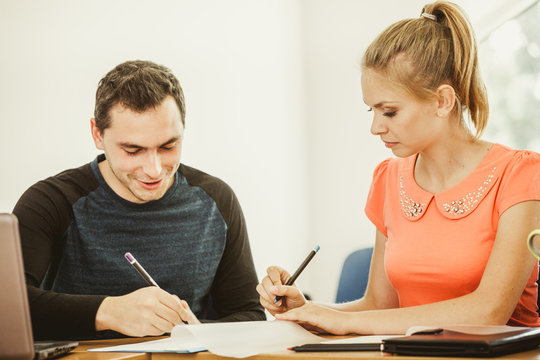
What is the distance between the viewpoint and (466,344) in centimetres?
90

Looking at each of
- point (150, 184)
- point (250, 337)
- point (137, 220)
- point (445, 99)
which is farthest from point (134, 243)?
point (445, 99)

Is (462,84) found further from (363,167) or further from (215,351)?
(363,167)

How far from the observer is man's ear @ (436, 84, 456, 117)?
145 centimetres

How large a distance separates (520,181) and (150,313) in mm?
844

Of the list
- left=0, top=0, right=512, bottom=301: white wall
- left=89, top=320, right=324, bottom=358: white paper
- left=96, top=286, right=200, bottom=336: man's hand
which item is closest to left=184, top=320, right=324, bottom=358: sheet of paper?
left=89, top=320, right=324, bottom=358: white paper

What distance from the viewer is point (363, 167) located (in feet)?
11.3

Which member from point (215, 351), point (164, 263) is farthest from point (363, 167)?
point (215, 351)

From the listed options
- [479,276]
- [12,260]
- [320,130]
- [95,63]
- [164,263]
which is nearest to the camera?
[12,260]

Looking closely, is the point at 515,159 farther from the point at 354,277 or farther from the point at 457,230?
the point at 354,277

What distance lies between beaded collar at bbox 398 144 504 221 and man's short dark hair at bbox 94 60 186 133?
67 centimetres

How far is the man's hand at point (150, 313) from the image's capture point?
1.29 meters

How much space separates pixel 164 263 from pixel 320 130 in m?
2.01

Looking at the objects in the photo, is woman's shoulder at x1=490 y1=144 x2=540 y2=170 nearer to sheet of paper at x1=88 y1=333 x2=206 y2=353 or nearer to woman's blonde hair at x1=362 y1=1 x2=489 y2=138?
woman's blonde hair at x1=362 y1=1 x2=489 y2=138

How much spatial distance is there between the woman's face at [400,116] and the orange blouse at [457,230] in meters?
0.15
